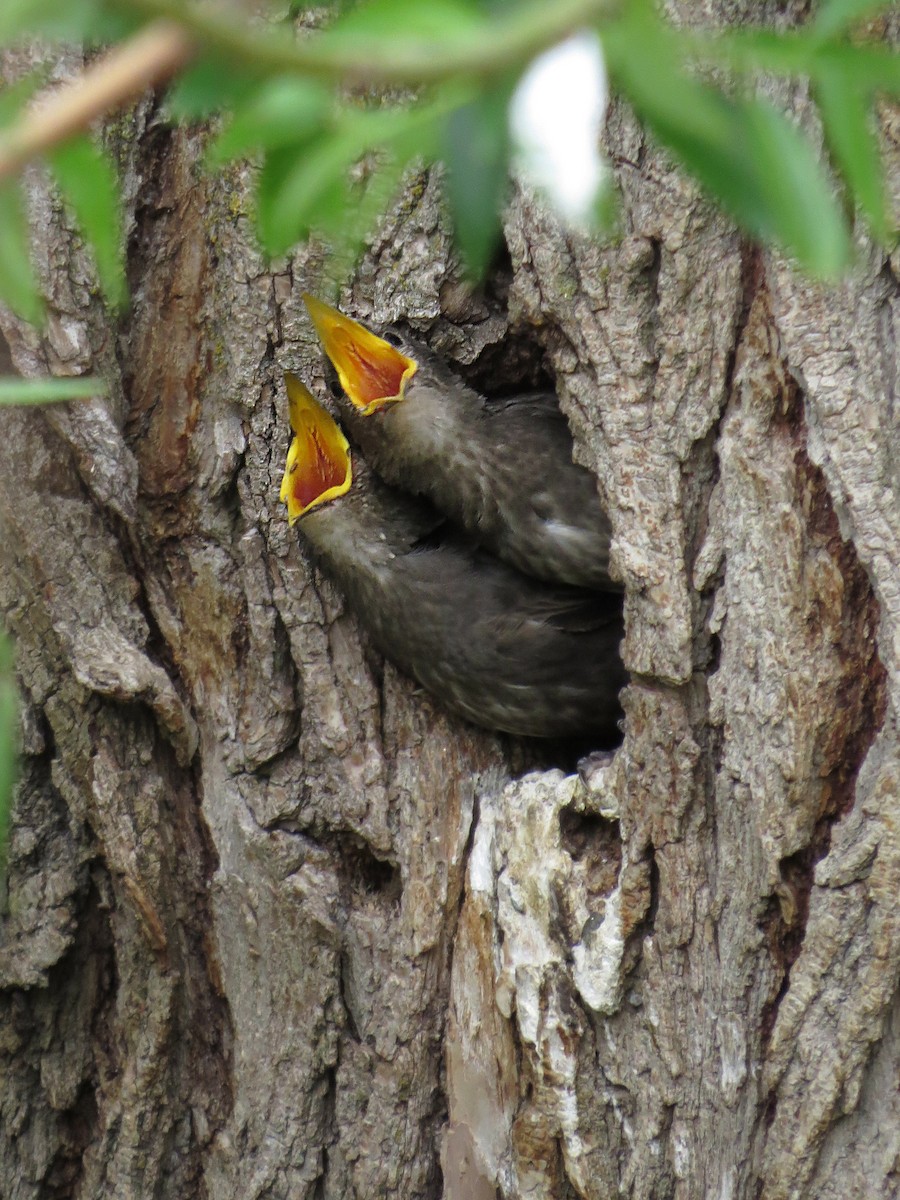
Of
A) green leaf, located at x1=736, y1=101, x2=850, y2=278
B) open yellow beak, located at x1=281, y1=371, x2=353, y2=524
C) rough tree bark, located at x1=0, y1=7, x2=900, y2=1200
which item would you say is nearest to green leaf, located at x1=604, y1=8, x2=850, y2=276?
green leaf, located at x1=736, y1=101, x2=850, y2=278

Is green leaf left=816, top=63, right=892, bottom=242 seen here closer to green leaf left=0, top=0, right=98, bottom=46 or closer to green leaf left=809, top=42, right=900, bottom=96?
green leaf left=809, top=42, right=900, bottom=96

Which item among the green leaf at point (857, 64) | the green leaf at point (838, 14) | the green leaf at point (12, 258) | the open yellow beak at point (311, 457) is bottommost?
the green leaf at point (12, 258)

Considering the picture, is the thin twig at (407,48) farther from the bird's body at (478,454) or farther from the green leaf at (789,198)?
the bird's body at (478,454)

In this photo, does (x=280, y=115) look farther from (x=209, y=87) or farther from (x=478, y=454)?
(x=478, y=454)

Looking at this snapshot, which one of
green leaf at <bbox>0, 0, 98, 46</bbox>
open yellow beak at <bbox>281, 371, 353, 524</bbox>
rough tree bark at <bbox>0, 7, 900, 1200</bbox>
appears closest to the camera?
green leaf at <bbox>0, 0, 98, 46</bbox>

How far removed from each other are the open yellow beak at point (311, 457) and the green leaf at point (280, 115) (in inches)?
63.6

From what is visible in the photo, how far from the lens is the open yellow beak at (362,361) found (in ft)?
7.42

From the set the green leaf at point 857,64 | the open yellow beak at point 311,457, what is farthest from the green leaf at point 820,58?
the open yellow beak at point 311,457


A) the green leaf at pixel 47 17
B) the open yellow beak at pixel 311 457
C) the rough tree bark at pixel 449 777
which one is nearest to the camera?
the green leaf at pixel 47 17

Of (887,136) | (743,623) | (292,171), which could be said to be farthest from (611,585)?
(292,171)

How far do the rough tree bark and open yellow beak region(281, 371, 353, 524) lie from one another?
5 cm

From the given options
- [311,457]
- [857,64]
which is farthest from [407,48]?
[311,457]

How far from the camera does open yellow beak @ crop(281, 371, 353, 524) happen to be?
2258 millimetres

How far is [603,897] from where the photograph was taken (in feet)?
A: 6.40
